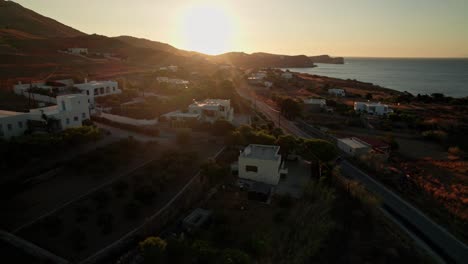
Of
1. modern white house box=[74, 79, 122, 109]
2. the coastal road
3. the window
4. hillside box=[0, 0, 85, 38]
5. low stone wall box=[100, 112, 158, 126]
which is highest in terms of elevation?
hillside box=[0, 0, 85, 38]

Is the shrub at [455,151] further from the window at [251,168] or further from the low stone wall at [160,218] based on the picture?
the low stone wall at [160,218]

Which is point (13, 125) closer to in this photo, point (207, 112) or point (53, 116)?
point (53, 116)

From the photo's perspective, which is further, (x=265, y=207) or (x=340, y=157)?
(x=340, y=157)

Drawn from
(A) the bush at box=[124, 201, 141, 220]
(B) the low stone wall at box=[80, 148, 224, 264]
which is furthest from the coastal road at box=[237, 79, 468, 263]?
(A) the bush at box=[124, 201, 141, 220]

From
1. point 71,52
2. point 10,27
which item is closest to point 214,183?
point 71,52

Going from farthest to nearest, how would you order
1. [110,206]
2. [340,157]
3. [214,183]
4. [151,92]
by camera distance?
[151,92], [340,157], [214,183], [110,206]

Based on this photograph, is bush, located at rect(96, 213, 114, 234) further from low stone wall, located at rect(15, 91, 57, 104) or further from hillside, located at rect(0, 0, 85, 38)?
hillside, located at rect(0, 0, 85, 38)

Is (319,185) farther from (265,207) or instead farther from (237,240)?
(237,240)
